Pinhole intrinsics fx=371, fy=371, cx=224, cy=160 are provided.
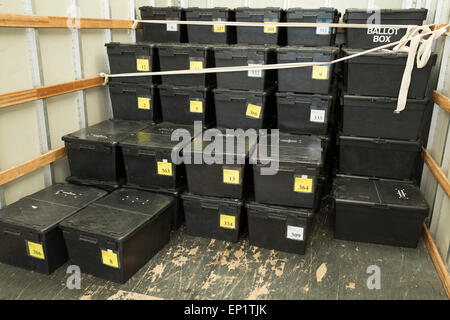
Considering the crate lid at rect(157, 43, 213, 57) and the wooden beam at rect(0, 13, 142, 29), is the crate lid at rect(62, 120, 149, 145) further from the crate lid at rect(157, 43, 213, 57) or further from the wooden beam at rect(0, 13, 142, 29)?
the wooden beam at rect(0, 13, 142, 29)

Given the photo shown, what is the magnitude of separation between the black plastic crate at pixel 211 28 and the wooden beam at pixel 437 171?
178cm

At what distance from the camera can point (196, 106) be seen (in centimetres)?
282

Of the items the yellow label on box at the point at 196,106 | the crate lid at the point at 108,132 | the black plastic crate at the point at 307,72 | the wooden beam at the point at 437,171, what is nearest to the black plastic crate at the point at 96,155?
the crate lid at the point at 108,132

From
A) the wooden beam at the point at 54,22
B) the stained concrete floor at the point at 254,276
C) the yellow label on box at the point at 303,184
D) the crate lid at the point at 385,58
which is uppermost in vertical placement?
the wooden beam at the point at 54,22

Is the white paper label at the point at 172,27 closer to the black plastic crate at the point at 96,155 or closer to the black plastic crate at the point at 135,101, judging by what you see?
the black plastic crate at the point at 135,101

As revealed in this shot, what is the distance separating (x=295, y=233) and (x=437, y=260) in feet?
2.74

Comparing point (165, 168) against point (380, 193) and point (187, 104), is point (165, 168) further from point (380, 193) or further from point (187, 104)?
point (380, 193)

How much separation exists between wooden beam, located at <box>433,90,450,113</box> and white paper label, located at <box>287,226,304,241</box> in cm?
116

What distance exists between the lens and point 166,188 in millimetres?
2549

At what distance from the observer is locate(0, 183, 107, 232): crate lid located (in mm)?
2083

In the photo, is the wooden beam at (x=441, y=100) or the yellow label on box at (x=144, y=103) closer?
the wooden beam at (x=441, y=100)

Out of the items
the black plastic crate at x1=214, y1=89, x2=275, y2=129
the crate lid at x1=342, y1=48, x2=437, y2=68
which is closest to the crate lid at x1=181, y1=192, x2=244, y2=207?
the black plastic crate at x1=214, y1=89, x2=275, y2=129

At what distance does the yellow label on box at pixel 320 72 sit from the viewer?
2.53m
